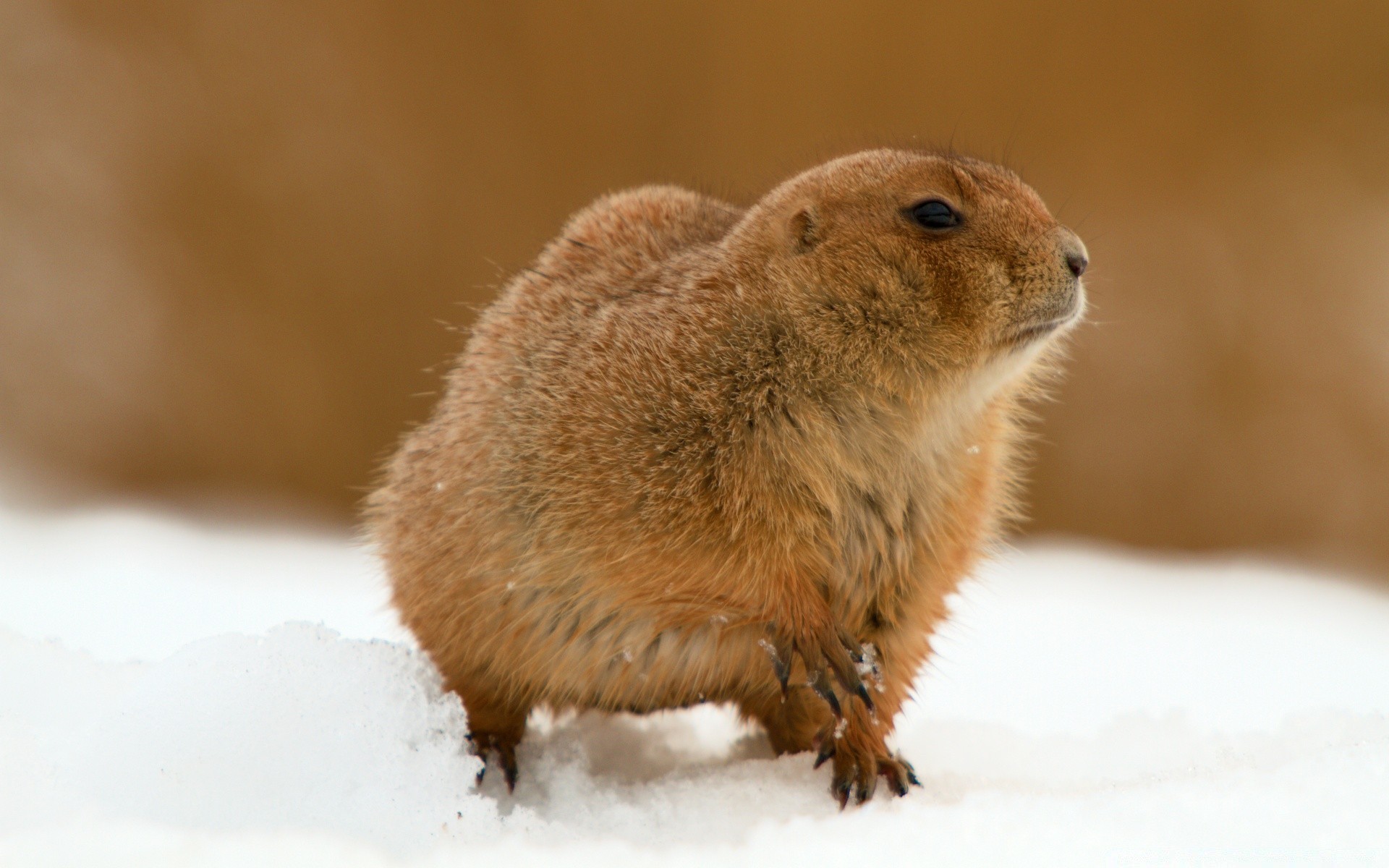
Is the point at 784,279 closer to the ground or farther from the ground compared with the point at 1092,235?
farther from the ground

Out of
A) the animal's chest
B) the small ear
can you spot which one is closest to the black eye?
the small ear

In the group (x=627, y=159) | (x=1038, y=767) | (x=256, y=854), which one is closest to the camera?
(x=256, y=854)

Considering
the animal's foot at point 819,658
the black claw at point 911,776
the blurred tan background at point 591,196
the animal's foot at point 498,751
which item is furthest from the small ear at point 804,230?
the blurred tan background at point 591,196

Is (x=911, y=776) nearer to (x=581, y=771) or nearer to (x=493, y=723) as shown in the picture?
(x=581, y=771)

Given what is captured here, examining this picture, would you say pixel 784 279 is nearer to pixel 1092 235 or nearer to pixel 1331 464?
pixel 1092 235

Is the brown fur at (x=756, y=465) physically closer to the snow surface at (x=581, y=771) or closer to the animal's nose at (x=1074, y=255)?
the animal's nose at (x=1074, y=255)

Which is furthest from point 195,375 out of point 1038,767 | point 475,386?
point 1038,767

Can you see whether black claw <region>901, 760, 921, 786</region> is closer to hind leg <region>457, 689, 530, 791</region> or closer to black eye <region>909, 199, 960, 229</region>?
hind leg <region>457, 689, 530, 791</region>
